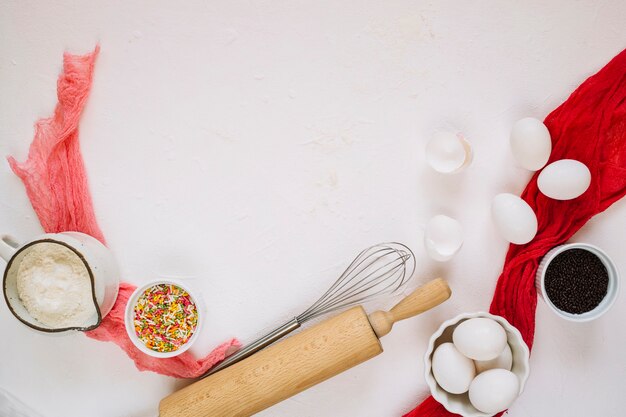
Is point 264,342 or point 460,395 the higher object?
point 264,342

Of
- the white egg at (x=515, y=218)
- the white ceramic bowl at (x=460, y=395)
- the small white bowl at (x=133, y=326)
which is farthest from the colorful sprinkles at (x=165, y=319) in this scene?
the white egg at (x=515, y=218)

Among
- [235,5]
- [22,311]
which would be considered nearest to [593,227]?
[235,5]

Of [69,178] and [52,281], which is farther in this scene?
Answer: [69,178]

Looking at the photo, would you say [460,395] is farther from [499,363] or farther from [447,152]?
[447,152]

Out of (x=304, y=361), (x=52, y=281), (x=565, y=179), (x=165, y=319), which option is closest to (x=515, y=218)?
(x=565, y=179)

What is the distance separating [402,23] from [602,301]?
595 mm

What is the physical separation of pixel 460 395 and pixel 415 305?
7.5 inches

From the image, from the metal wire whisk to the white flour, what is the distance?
27 cm

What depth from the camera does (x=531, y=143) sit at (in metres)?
0.84

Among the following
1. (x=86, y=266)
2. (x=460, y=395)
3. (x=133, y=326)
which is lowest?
(x=460, y=395)

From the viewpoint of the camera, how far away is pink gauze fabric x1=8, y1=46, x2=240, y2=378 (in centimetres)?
91

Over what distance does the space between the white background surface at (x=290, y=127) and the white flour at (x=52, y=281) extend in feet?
0.38

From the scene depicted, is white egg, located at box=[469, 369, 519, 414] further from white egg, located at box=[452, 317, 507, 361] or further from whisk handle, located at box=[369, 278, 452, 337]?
whisk handle, located at box=[369, 278, 452, 337]

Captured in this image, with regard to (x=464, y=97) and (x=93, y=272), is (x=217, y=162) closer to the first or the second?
(x=93, y=272)
